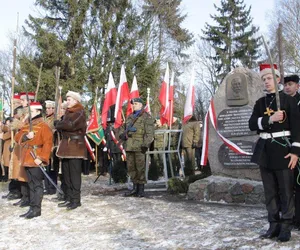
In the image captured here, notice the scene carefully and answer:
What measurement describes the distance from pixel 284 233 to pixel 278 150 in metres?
0.82

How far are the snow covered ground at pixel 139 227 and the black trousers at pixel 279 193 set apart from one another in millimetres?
A: 273

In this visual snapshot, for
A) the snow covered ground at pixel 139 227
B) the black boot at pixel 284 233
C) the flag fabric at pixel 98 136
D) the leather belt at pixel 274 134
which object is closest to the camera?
the black boot at pixel 284 233

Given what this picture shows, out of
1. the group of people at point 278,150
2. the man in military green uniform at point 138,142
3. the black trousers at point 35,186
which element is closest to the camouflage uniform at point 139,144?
the man in military green uniform at point 138,142

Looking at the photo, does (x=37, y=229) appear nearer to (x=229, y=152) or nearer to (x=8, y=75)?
(x=229, y=152)

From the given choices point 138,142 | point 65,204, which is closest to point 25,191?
point 65,204

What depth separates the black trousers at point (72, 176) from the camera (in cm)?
639

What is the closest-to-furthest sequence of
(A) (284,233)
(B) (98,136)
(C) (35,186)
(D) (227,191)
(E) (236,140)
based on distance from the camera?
(A) (284,233) → (C) (35,186) → (D) (227,191) → (E) (236,140) → (B) (98,136)

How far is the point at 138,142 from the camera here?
7461 millimetres

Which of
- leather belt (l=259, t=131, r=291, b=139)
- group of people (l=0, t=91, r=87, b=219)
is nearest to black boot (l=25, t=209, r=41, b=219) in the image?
group of people (l=0, t=91, r=87, b=219)

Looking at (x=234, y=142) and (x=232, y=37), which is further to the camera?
(x=232, y=37)

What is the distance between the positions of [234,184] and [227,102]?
1.49 meters

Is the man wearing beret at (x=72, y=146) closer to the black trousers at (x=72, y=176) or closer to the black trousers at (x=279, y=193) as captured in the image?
the black trousers at (x=72, y=176)

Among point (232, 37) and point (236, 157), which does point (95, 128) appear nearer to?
point (236, 157)

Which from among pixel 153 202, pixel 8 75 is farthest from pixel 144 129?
pixel 8 75
